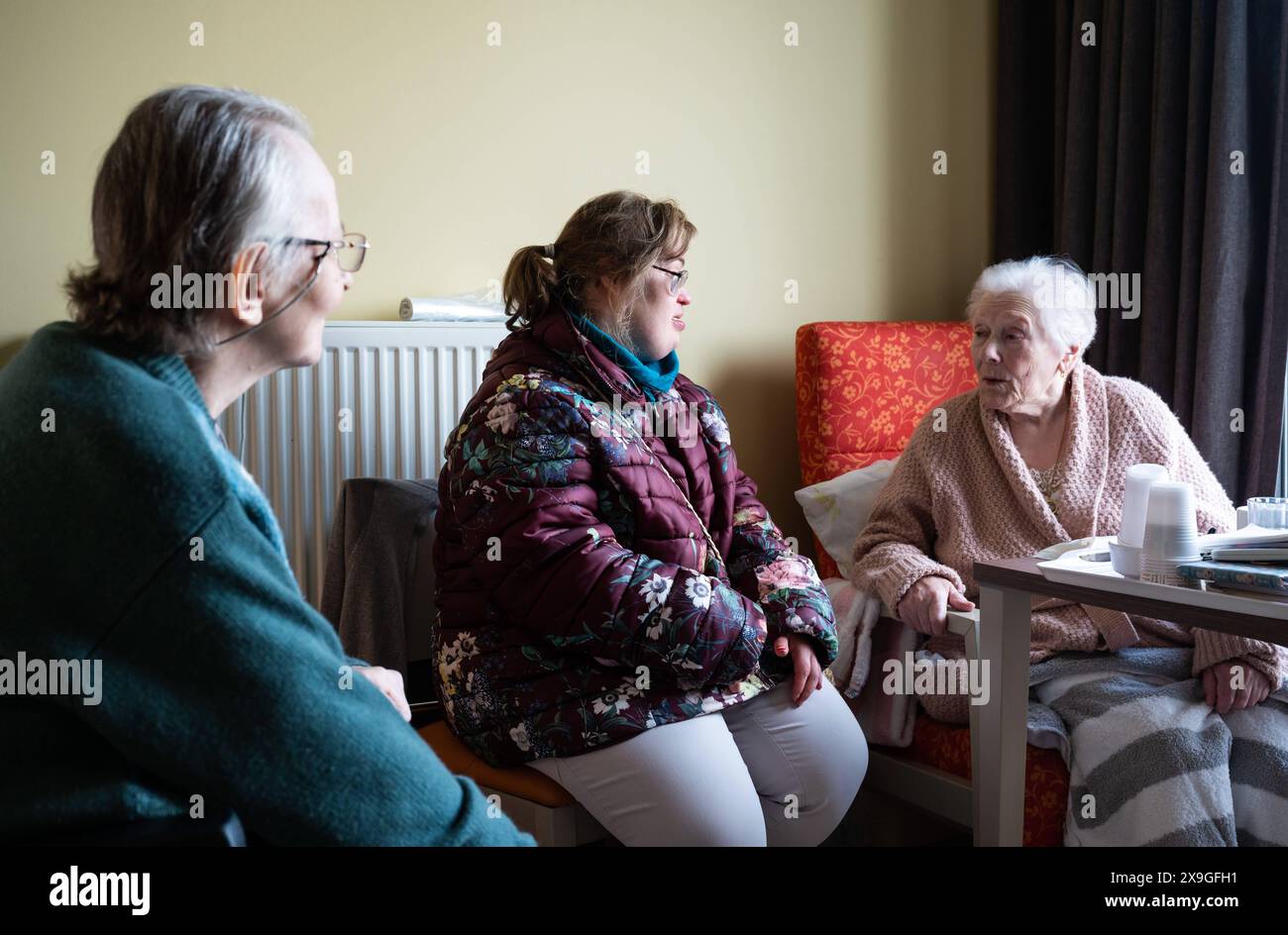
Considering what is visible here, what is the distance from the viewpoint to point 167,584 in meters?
0.81

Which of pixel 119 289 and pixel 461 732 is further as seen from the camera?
pixel 461 732

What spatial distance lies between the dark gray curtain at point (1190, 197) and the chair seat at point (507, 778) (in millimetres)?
1688

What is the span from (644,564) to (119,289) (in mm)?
878

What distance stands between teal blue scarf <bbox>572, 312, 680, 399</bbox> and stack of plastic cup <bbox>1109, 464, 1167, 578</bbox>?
72 centimetres

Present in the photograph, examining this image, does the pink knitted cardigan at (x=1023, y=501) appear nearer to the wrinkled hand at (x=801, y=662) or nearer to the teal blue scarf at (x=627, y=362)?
the wrinkled hand at (x=801, y=662)

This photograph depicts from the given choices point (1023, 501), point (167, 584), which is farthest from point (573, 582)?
point (1023, 501)

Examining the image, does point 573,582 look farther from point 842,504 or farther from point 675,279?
point 842,504

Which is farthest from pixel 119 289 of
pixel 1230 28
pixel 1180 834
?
pixel 1230 28

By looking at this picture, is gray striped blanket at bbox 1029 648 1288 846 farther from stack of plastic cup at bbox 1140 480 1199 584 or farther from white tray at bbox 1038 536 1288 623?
stack of plastic cup at bbox 1140 480 1199 584

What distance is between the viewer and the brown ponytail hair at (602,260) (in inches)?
71.1

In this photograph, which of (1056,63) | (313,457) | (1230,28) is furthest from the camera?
(1056,63)

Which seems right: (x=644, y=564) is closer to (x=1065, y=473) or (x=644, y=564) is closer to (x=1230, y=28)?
(x=1065, y=473)
